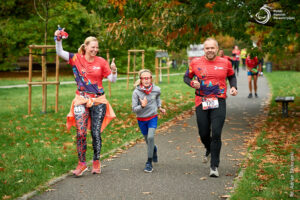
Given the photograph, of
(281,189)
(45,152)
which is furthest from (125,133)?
(281,189)

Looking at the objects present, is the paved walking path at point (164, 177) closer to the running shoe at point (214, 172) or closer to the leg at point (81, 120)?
the running shoe at point (214, 172)

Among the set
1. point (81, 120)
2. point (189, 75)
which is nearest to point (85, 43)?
point (81, 120)

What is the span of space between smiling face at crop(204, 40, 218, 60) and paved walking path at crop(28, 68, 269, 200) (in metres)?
1.71

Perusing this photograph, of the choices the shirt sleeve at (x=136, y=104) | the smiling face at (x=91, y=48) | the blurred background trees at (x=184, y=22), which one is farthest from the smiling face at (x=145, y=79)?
the blurred background trees at (x=184, y=22)

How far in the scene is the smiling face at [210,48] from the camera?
19.5 ft

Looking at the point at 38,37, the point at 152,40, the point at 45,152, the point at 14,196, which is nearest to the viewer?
the point at 14,196

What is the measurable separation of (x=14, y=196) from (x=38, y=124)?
5904mm

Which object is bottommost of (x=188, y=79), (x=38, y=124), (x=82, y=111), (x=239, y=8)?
(x=38, y=124)

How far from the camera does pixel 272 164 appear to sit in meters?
6.57

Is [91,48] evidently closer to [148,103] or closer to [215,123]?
[148,103]

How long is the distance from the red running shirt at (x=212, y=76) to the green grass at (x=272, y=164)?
4.05 feet

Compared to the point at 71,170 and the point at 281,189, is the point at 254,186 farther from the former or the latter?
the point at 71,170

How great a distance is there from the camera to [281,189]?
523 centimetres

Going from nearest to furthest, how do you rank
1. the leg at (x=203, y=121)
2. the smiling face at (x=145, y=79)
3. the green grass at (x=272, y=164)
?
the green grass at (x=272, y=164), the leg at (x=203, y=121), the smiling face at (x=145, y=79)
